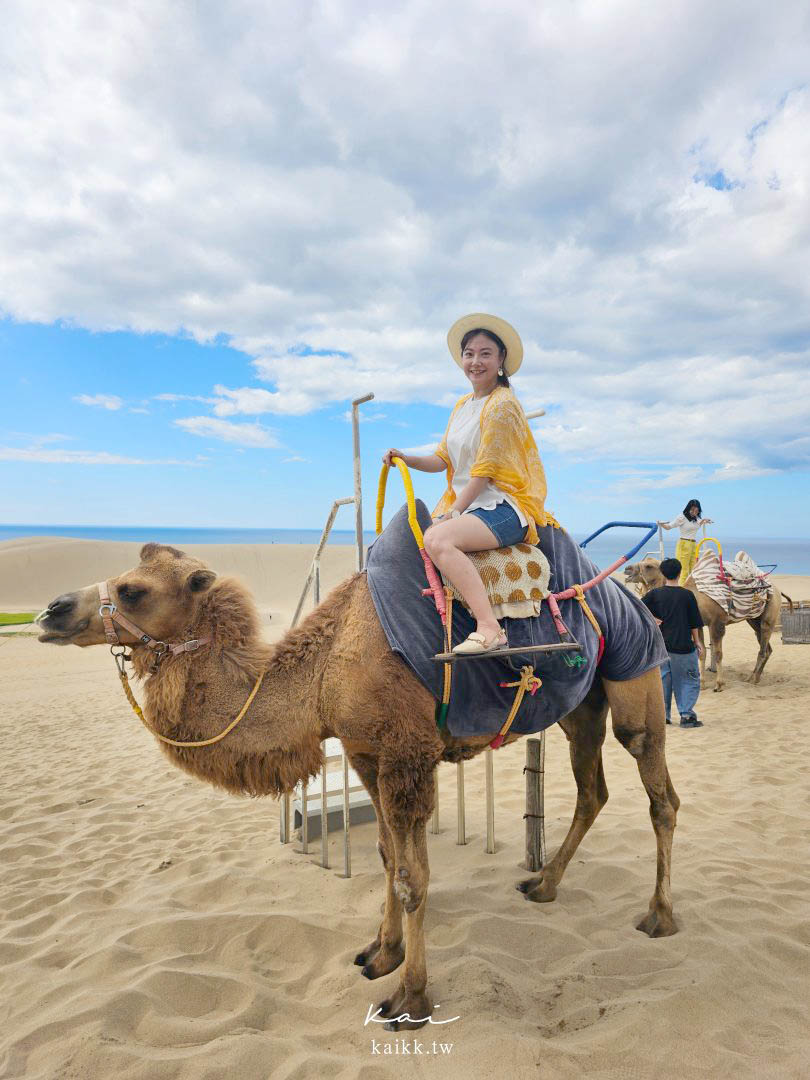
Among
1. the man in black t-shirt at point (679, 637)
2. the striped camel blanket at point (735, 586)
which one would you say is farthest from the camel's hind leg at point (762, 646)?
the man in black t-shirt at point (679, 637)

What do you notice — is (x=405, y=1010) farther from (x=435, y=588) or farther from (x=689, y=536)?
(x=689, y=536)

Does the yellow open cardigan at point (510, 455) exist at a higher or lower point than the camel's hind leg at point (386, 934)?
higher

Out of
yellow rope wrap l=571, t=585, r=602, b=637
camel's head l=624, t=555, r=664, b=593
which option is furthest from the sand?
camel's head l=624, t=555, r=664, b=593

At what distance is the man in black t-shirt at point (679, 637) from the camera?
8445mm

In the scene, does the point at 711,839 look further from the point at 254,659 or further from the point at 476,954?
the point at 254,659

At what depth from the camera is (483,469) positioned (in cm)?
310

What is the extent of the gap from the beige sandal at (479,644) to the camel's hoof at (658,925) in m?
2.06

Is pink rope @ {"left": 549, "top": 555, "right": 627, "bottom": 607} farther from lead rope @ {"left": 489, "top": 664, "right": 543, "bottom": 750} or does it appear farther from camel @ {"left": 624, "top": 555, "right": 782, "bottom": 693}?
camel @ {"left": 624, "top": 555, "right": 782, "bottom": 693}

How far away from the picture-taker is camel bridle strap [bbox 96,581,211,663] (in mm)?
2832

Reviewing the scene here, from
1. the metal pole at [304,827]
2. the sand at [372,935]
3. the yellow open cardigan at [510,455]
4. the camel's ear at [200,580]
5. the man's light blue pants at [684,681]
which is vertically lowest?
the sand at [372,935]

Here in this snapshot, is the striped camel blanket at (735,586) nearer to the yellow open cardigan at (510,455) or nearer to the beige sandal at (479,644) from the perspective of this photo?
the yellow open cardigan at (510,455)

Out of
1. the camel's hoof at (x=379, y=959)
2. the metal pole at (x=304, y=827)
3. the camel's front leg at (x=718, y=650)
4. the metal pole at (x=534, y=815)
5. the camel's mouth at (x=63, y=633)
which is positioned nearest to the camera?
the camel's mouth at (x=63, y=633)

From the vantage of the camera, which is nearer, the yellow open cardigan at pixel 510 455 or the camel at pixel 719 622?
the yellow open cardigan at pixel 510 455

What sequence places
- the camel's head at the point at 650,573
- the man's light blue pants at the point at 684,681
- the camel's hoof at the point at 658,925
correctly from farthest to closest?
the camel's head at the point at 650,573
the man's light blue pants at the point at 684,681
the camel's hoof at the point at 658,925
